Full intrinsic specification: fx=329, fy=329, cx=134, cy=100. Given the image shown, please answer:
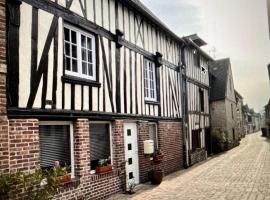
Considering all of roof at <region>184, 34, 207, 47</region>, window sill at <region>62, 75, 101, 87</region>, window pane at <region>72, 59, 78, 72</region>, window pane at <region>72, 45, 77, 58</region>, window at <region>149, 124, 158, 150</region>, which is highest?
roof at <region>184, 34, 207, 47</region>

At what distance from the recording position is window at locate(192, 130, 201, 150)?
17.6 m

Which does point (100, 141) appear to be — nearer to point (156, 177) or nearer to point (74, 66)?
point (74, 66)

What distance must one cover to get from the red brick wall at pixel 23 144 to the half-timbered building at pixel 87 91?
18 mm

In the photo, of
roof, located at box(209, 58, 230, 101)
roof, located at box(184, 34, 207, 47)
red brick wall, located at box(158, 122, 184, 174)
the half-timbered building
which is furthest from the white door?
roof, located at box(209, 58, 230, 101)

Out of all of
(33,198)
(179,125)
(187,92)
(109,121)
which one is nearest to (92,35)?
(109,121)

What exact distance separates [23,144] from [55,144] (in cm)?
117

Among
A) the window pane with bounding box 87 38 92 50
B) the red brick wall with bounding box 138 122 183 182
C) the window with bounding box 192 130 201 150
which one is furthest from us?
the window with bounding box 192 130 201 150

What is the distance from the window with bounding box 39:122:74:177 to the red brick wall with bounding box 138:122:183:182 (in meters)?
3.72

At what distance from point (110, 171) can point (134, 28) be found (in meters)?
4.98

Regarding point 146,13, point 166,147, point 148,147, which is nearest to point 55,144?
point 148,147

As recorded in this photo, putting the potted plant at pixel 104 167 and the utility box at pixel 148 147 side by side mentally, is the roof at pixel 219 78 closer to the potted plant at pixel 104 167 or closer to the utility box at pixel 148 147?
the utility box at pixel 148 147

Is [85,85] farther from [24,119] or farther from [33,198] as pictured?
[33,198]

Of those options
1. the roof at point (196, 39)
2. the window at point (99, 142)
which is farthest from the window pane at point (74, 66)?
the roof at point (196, 39)

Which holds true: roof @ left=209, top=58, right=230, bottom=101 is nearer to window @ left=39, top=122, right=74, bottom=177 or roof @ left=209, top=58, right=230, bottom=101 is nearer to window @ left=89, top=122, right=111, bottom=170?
window @ left=89, top=122, right=111, bottom=170
